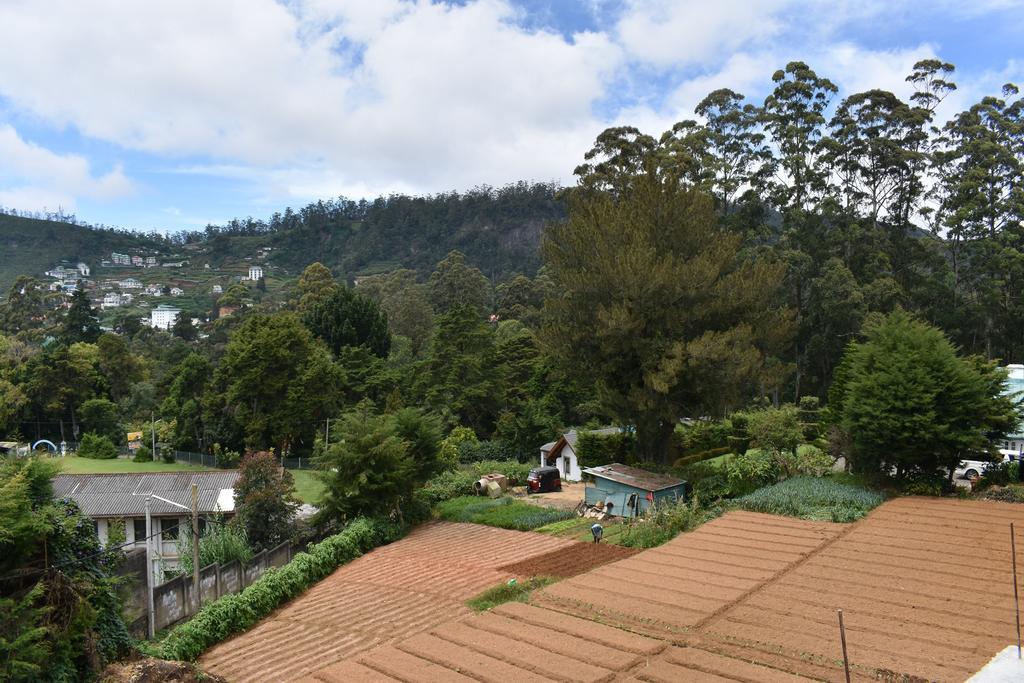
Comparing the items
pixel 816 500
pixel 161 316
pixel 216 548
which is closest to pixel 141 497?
pixel 216 548

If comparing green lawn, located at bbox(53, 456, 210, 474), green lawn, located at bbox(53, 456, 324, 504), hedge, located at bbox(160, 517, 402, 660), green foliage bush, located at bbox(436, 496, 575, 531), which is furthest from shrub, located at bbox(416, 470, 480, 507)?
green lawn, located at bbox(53, 456, 210, 474)

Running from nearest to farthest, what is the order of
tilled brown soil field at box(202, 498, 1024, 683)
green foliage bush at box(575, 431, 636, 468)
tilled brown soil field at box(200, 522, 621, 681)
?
1. tilled brown soil field at box(202, 498, 1024, 683)
2. tilled brown soil field at box(200, 522, 621, 681)
3. green foliage bush at box(575, 431, 636, 468)

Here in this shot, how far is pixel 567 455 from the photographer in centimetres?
3481

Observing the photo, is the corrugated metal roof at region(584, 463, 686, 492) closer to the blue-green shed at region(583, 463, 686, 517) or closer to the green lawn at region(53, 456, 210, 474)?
the blue-green shed at region(583, 463, 686, 517)

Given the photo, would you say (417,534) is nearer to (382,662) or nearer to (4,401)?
(382,662)

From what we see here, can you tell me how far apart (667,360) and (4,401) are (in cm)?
5167

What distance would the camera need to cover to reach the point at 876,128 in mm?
46000

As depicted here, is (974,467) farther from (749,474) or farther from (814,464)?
(749,474)

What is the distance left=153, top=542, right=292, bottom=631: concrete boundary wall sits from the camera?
50.8 feet

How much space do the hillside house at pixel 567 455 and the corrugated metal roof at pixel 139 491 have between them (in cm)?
1460

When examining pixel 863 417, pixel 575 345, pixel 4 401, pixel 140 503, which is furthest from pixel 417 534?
pixel 4 401

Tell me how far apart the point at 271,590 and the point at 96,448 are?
134 ft

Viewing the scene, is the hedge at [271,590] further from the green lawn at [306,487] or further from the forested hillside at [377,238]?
the forested hillside at [377,238]

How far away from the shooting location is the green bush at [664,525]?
1975cm
